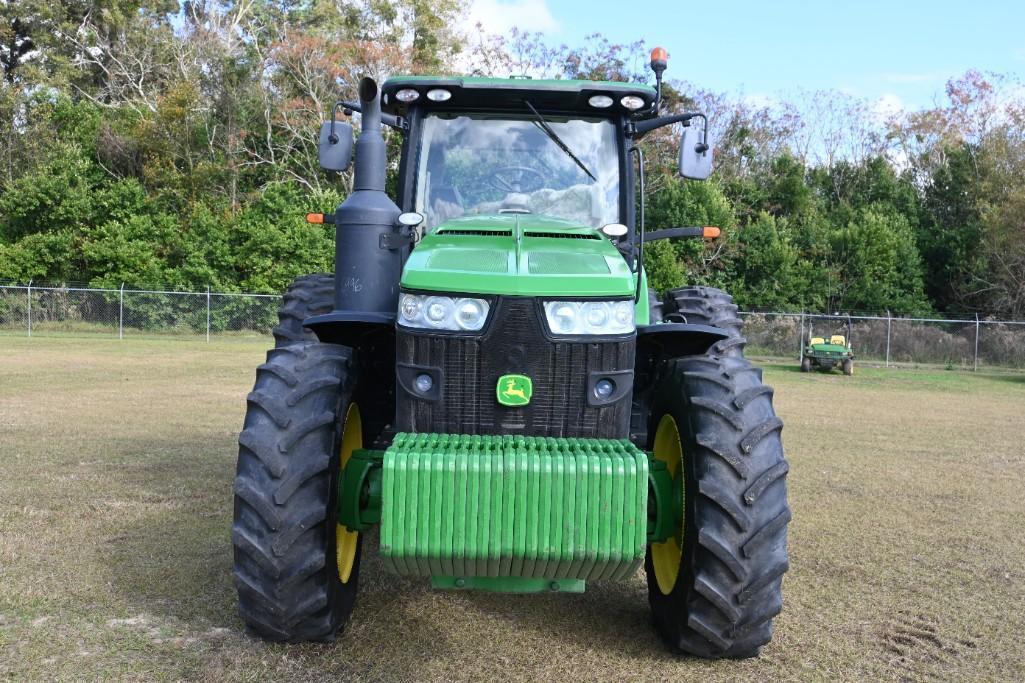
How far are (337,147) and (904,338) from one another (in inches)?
1033

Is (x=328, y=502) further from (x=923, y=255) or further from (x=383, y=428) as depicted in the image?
(x=923, y=255)

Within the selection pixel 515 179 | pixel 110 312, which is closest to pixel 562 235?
pixel 515 179

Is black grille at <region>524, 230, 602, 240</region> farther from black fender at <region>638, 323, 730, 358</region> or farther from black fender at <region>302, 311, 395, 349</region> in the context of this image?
black fender at <region>302, 311, 395, 349</region>

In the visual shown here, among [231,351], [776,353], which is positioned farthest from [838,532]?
[776,353]

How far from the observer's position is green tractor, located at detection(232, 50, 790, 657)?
3590 mm

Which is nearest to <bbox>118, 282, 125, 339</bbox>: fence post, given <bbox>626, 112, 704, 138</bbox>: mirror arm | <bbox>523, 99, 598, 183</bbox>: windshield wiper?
<bbox>523, 99, 598, 183</bbox>: windshield wiper

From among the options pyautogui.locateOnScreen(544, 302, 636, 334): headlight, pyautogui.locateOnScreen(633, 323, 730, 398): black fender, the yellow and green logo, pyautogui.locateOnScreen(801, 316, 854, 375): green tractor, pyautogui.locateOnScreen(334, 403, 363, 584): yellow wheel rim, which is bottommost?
pyautogui.locateOnScreen(801, 316, 854, 375): green tractor

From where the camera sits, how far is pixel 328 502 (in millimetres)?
4039

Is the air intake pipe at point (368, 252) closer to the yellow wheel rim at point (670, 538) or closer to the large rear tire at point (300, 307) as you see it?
the large rear tire at point (300, 307)

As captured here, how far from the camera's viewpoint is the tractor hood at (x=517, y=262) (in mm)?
3961

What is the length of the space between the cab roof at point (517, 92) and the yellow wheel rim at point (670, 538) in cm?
178

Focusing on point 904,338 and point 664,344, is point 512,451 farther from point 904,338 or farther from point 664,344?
point 904,338

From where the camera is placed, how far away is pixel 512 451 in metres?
3.68

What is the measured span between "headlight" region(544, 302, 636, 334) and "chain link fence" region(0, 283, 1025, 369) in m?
24.5
